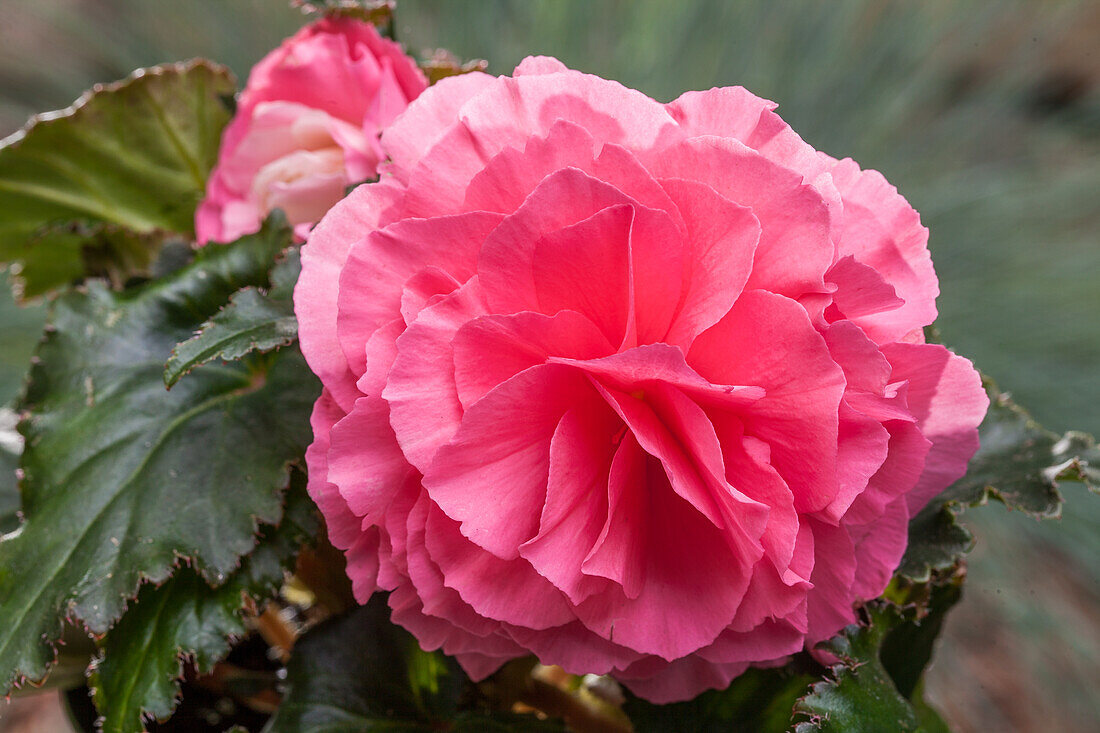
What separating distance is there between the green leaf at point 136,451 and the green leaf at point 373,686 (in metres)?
0.09

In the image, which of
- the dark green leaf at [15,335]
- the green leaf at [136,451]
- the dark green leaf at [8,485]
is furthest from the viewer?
the dark green leaf at [15,335]

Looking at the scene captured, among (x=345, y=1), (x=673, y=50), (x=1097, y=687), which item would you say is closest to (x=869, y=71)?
(x=673, y=50)

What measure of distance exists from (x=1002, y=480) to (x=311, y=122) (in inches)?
14.7

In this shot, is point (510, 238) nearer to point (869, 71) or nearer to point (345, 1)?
point (345, 1)

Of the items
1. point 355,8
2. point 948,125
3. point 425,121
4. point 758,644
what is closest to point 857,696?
point 758,644

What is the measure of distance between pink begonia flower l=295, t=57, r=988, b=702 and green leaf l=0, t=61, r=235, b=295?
271 millimetres

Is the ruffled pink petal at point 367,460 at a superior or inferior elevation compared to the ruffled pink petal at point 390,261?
inferior

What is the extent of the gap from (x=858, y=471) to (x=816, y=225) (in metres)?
0.07

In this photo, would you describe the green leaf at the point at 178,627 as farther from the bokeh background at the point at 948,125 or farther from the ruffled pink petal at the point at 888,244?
the bokeh background at the point at 948,125

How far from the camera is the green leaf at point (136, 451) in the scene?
35 cm

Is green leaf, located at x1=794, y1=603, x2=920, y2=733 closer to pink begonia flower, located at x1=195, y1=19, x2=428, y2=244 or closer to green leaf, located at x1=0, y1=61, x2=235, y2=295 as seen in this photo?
pink begonia flower, located at x1=195, y1=19, x2=428, y2=244

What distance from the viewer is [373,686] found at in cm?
43

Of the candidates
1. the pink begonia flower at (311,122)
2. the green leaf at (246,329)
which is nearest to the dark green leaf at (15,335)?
the pink begonia flower at (311,122)

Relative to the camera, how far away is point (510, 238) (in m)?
0.26
